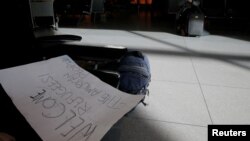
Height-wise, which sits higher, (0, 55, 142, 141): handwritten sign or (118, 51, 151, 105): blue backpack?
(0, 55, 142, 141): handwritten sign

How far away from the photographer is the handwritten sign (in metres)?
0.52

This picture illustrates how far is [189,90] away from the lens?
1.59m

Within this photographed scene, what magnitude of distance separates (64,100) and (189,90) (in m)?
1.14

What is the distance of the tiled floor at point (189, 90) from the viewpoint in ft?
3.76

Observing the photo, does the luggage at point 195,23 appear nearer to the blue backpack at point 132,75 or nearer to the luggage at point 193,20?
the luggage at point 193,20

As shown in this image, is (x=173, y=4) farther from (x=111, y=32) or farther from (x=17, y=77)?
(x=17, y=77)

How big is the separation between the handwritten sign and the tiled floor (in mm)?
207

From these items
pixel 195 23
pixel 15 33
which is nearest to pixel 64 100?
pixel 15 33

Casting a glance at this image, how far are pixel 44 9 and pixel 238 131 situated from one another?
3.36 metres

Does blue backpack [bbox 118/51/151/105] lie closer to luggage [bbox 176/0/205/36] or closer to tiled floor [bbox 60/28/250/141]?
tiled floor [bbox 60/28/250/141]

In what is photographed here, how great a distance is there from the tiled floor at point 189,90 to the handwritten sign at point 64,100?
0.21 metres

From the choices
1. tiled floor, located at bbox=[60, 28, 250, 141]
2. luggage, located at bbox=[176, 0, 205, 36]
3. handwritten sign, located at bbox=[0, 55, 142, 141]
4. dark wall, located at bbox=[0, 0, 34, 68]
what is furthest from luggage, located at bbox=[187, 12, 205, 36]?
handwritten sign, located at bbox=[0, 55, 142, 141]

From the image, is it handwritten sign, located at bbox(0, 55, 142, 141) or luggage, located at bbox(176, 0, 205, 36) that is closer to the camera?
handwritten sign, located at bbox(0, 55, 142, 141)

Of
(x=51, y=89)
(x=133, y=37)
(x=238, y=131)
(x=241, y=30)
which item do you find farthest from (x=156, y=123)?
(x=241, y=30)
